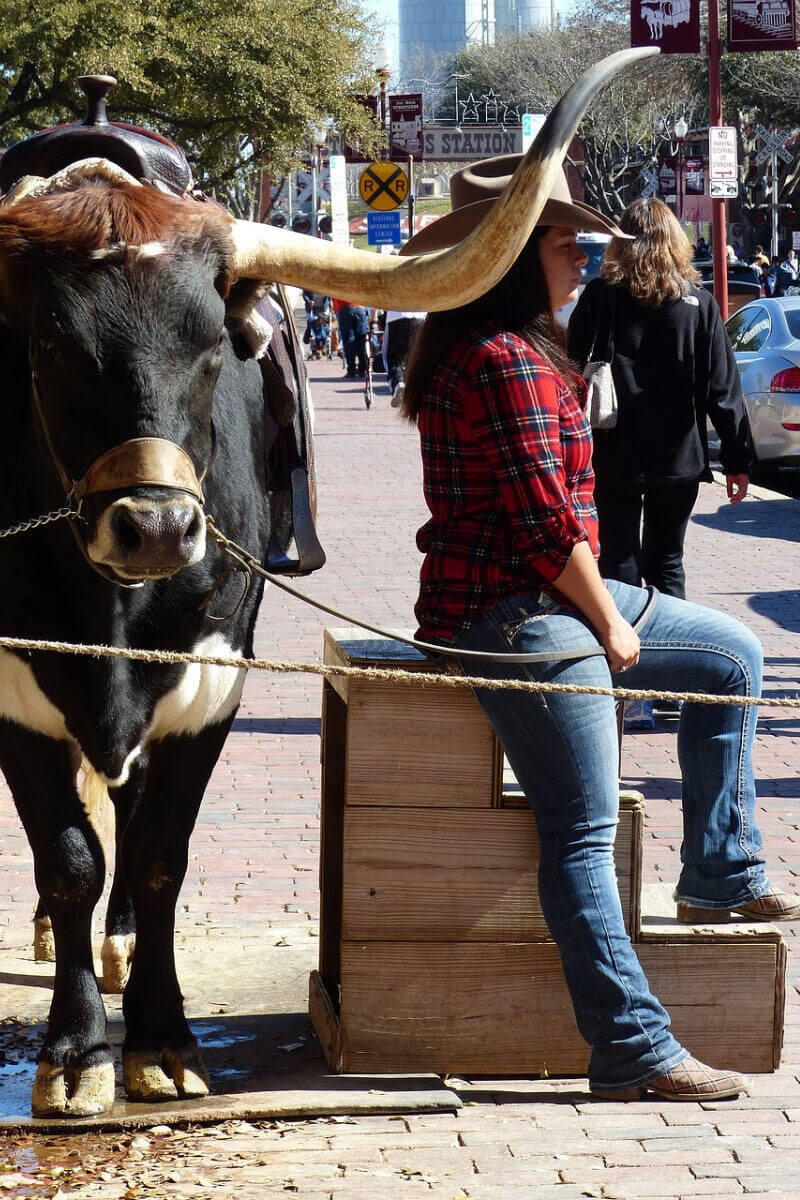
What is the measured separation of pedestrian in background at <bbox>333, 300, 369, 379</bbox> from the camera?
3073 cm

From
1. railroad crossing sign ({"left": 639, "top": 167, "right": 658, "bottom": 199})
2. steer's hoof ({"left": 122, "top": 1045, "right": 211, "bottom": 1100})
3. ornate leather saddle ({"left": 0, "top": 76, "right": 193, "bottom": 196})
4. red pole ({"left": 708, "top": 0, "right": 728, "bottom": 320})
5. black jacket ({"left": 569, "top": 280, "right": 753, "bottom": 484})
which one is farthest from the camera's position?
railroad crossing sign ({"left": 639, "top": 167, "right": 658, "bottom": 199})

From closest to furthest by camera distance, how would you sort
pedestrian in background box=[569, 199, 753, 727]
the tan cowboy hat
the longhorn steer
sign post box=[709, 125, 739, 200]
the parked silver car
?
the longhorn steer → the tan cowboy hat → pedestrian in background box=[569, 199, 753, 727] → the parked silver car → sign post box=[709, 125, 739, 200]

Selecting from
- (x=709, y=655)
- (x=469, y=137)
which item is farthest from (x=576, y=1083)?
(x=469, y=137)

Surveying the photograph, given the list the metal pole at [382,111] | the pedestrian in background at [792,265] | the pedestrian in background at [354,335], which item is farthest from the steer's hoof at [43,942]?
the pedestrian in background at [792,265]

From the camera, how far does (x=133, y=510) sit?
3586 mm

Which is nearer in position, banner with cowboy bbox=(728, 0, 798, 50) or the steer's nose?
the steer's nose

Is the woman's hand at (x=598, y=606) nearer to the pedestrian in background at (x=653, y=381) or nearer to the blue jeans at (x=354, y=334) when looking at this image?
the pedestrian in background at (x=653, y=381)

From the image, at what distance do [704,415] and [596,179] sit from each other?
67.1 metres

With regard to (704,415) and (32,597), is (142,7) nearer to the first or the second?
(704,415)

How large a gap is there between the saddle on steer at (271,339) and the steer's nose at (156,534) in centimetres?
114

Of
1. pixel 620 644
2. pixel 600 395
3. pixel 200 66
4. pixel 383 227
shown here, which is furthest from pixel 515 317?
pixel 200 66

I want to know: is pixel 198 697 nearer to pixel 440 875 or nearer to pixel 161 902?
pixel 161 902

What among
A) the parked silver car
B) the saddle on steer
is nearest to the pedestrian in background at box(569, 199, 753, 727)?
the saddle on steer

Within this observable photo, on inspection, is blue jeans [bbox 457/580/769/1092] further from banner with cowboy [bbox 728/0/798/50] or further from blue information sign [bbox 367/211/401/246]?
blue information sign [bbox 367/211/401/246]
